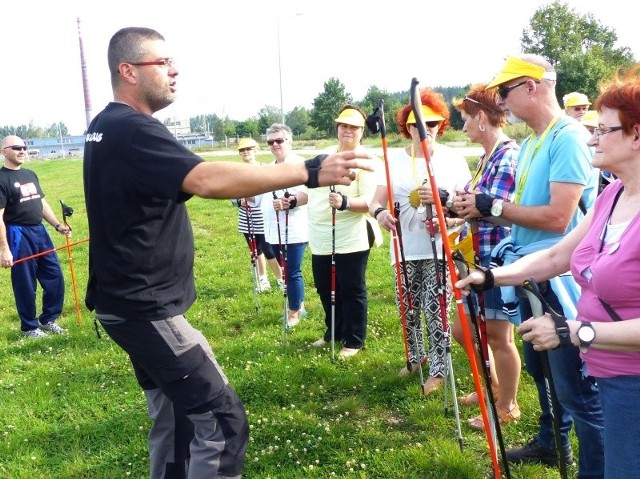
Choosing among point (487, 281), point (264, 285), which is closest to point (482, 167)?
point (487, 281)

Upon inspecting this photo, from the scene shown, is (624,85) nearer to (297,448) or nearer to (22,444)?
(297,448)

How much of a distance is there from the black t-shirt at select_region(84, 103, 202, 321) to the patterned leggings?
2.55 metres

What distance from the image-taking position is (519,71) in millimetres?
3463

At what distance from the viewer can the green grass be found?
429cm

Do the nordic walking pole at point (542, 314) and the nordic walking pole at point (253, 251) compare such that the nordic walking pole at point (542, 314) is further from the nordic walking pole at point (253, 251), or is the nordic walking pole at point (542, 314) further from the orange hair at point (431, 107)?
the nordic walking pole at point (253, 251)

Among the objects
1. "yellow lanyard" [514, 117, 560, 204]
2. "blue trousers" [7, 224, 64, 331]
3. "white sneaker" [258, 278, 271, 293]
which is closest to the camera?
"yellow lanyard" [514, 117, 560, 204]

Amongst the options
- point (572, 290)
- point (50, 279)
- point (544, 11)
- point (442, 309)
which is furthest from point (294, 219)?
point (544, 11)

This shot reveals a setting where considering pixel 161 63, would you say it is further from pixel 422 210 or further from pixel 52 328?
pixel 52 328

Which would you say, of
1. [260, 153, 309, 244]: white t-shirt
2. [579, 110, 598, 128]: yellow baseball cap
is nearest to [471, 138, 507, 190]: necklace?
[260, 153, 309, 244]: white t-shirt

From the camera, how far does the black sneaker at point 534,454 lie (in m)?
4.01

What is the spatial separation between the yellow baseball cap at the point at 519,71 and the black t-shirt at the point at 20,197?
644 cm

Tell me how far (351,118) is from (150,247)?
3170 mm

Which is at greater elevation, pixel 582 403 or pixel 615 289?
pixel 615 289

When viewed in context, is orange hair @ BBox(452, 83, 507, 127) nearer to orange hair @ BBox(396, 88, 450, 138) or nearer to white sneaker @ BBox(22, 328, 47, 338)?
orange hair @ BBox(396, 88, 450, 138)
